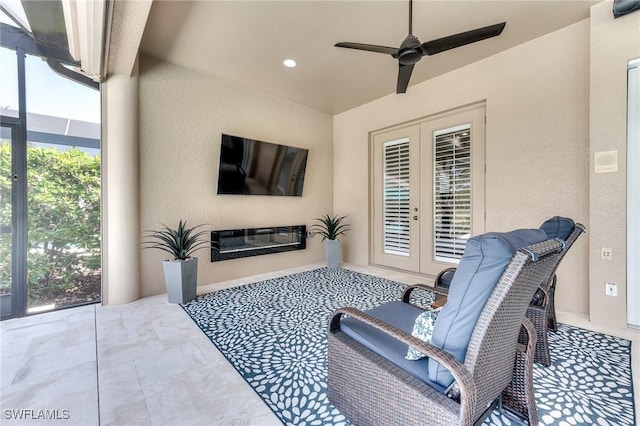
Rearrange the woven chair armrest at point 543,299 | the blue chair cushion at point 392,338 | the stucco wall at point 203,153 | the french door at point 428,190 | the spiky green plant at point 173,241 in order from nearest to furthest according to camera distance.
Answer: the blue chair cushion at point 392,338 → the woven chair armrest at point 543,299 → the spiky green plant at point 173,241 → the stucco wall at point 203,153 → the french door at point 428,190

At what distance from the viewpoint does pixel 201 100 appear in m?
3.94

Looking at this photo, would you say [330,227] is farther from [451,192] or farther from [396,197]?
[451,192]

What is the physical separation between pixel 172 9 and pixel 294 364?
334 cm

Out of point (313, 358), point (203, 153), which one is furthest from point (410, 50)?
point (203, 153)

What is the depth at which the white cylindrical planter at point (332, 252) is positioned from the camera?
500cm

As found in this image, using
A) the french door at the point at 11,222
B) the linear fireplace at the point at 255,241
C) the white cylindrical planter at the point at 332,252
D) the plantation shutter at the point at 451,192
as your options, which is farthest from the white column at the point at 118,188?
the plantation shutter at the point at 451,192

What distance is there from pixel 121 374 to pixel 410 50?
10.7 ft

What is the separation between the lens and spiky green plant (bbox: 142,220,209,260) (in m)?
3.34

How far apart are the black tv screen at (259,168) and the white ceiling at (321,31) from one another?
101 cm

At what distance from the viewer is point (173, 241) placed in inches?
132

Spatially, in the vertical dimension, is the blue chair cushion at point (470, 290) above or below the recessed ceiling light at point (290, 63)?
below

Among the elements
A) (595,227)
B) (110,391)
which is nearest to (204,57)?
(110,391)

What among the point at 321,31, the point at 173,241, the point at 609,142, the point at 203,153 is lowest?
the point at 173,241

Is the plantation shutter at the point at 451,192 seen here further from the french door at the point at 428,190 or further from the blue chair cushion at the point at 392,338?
the blue chair cushion at the point at 392,338
